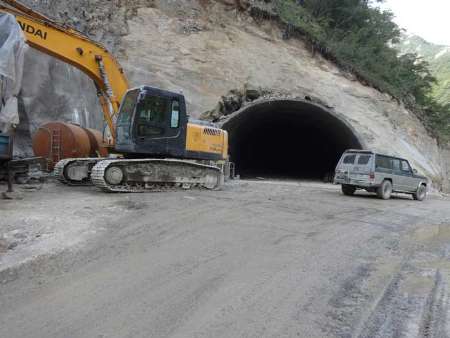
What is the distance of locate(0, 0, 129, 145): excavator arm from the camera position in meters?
10.5

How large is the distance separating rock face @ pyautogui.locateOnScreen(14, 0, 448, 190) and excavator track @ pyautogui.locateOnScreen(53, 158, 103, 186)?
18.1ft

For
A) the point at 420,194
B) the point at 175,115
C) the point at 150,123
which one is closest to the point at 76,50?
the point at 150,123

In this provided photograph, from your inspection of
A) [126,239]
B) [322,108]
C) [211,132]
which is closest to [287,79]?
[322,108]

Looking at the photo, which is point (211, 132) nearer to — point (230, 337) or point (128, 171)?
point (128, 171)

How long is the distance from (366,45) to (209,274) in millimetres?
29753

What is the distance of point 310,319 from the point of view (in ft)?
13.0

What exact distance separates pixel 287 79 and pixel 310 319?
777 inches

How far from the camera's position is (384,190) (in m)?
15.4

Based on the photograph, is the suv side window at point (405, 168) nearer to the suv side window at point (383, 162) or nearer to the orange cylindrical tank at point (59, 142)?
the suv side window at point (383, 162)

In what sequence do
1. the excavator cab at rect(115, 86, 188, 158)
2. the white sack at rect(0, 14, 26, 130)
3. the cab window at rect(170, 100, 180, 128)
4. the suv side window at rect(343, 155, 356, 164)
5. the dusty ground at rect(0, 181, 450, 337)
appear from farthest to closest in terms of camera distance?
the suv side window at rect(343, 155, 356, 164)
the cab window at rect(170, 100, 180, 128)
the excavator cab at rect(115, 86, 188, 158)
the white sack at rect(0, 14, 26, 130)
the dusty ground at rect(0, 181, 450, 337)

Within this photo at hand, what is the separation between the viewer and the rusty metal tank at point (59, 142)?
1322cm

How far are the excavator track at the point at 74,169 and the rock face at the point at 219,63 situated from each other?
552 centimetres

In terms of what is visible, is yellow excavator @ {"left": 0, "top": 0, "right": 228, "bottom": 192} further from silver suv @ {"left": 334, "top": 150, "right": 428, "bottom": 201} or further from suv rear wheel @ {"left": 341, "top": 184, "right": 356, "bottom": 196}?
suv rear wheel @ {"left": 341, "top": 184, "right": 356, "bottom": 196}

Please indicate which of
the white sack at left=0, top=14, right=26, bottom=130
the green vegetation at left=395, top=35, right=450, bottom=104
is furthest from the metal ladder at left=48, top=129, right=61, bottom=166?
the green vegetation at left=395, top=35, right=450, bottom=104
